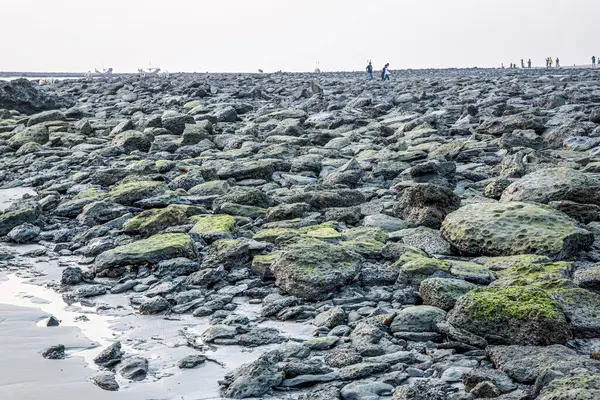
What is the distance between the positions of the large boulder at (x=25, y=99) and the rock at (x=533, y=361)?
78.4 ft

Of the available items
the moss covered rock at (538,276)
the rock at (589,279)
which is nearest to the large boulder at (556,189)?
the moss covered rock at (538,276)

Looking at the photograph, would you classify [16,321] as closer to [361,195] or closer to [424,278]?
[424,278]

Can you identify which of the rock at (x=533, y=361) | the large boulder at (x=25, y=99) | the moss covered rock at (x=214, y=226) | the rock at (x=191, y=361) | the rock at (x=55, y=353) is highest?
the large boulder at (x=25, y=99)

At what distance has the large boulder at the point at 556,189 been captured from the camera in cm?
953

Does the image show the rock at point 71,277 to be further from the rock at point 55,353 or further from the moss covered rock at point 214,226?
the rock at point 55,353

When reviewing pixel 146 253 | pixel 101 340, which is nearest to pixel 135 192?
pixel 146 253

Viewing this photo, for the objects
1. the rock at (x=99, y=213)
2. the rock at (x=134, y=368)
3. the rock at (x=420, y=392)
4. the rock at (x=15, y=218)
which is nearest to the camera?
the rock at (x=420, y=392)

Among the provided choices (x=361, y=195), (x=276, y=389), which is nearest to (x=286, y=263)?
(x=276, y=389)

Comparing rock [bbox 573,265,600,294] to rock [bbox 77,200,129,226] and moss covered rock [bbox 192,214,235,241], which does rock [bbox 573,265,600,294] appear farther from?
rock [bbox 77,200,129,226]

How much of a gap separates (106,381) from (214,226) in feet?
14.2

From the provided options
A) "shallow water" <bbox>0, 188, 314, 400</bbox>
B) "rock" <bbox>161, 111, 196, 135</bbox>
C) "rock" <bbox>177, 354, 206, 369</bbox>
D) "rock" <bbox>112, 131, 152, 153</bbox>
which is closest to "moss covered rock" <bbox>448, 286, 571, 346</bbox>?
"shallow water" <bbox>0, 188, 314, 400</bbox>

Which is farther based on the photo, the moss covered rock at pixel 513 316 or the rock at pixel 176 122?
the rock at pixel 176 122

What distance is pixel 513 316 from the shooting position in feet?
18.5

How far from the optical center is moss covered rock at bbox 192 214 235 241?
30.4 ft
